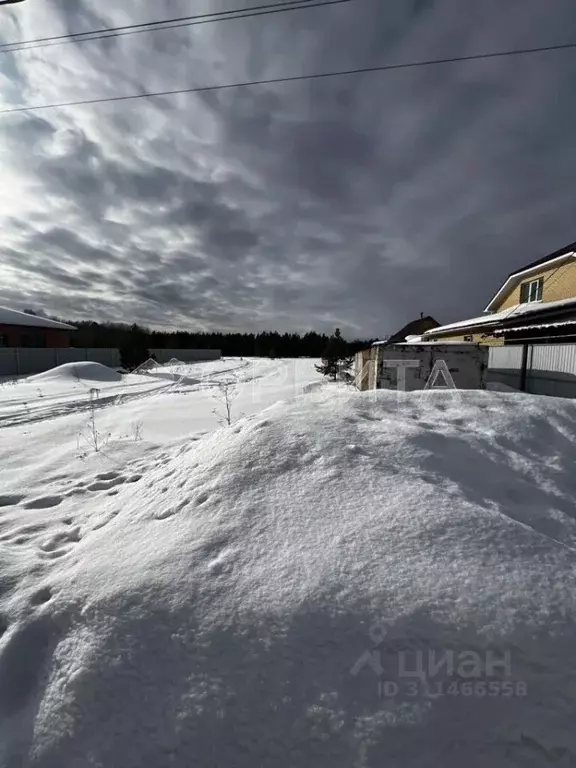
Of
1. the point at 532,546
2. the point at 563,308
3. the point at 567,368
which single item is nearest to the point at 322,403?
the point at 532,546

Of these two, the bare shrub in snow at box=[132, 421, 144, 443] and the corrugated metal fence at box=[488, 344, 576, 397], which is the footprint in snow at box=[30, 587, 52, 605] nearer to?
the bare shrub in snow at box=[132, 421, 144, 443]

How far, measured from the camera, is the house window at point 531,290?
50.7 feet

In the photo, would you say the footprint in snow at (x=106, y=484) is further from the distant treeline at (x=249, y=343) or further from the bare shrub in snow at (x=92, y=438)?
the distant treeline at (x=249, y=343)

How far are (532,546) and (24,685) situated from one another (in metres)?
2.70

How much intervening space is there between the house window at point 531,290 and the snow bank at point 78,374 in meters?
22.7

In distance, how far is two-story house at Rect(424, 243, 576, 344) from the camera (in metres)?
9.91

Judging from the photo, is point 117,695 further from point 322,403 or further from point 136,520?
point 322,403

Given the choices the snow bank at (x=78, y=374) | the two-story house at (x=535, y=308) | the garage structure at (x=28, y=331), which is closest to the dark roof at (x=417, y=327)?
the two-story house at (x=535, y=308)

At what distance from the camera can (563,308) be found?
9555mm

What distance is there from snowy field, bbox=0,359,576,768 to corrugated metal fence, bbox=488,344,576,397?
5.16 meters

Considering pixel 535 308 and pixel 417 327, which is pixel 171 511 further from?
pixel 417 327

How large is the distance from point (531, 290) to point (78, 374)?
2473cm

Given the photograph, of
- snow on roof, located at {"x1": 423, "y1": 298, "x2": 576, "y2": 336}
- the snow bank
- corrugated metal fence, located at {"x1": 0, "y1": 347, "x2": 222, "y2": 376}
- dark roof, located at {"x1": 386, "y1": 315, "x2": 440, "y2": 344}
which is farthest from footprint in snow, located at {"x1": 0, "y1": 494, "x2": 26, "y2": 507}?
dark roof, located at {"x1": 386, "y1": 315, "x2": 440, "y2": 344}

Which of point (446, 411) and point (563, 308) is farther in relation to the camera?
point (563, 308)
